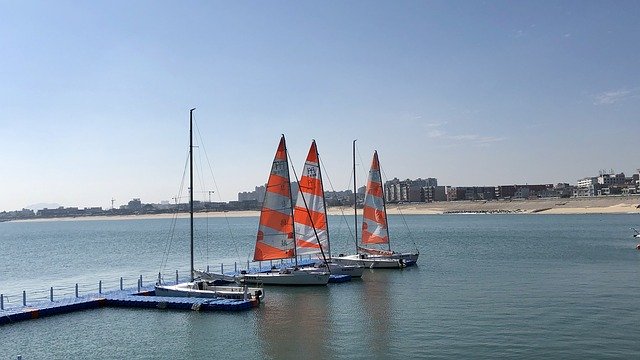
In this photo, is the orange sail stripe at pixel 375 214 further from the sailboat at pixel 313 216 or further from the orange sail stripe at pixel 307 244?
the orange sail stripe at pixel 307 244

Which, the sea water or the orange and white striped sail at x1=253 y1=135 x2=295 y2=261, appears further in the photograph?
the orange and white striped sail at x1=253 y1=135 x2=295 y2=261

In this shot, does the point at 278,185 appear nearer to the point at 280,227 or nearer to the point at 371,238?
the point at 280,227

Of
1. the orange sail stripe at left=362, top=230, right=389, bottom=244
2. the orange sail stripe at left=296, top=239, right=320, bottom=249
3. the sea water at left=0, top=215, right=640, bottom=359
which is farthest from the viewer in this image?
the orange sail stripe at left=362, top=230, right=389, bottom=244

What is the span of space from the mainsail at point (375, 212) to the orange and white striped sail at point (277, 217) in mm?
16544

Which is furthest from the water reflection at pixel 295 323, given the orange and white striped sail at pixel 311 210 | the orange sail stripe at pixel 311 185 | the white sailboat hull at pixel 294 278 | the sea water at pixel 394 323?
the orange sail stripe at pixel 311 185

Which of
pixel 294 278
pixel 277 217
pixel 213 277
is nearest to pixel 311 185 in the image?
pixel 277 217

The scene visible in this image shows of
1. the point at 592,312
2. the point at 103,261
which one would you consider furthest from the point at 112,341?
the point at 103,261

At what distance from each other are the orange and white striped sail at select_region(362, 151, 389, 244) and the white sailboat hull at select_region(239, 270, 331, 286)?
53.2 feet

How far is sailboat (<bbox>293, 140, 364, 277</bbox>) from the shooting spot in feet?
152

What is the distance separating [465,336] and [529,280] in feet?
68.2

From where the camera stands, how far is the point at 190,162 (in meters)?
41.8

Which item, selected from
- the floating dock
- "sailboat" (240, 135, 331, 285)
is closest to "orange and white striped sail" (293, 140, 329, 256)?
"sailboat" (240, 135, 331, 285)

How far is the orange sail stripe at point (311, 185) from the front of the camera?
48531mm

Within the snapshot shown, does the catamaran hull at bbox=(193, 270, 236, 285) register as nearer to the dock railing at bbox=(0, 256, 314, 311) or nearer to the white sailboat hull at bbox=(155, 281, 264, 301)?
the dock railing at bbox=(0, 256, 314, 311)
